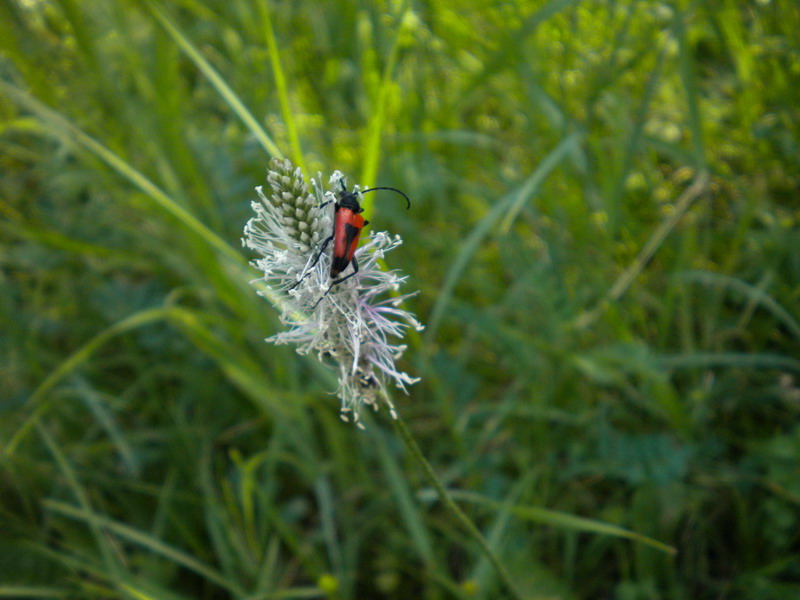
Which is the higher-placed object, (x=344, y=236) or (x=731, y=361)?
(x=344, y=236)

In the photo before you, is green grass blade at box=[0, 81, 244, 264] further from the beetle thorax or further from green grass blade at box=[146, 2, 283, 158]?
the beetle thorax

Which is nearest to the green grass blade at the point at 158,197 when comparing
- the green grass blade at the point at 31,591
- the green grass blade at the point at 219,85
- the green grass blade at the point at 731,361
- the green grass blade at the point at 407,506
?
the green grass blade at the point at 219,85

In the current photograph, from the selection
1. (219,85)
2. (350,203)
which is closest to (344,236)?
(350,203)

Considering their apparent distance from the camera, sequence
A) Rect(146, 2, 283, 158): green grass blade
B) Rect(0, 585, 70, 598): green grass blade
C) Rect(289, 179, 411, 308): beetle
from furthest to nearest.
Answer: Rect(0, 585, 70, 598): green grass blade
Rect(146, 2, 283, 158): green grass blade
Rect(289, 179, 411, 308): beetle

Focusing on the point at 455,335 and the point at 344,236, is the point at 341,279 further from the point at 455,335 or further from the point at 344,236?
the point at 455,335

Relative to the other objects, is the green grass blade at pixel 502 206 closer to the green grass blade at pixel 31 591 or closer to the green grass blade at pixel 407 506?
the green grass blade at pixel 407 506

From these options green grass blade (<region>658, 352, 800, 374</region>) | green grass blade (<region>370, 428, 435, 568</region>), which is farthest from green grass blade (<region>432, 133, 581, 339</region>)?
green grass blade (<region>658, 352, 800, 374</region>)

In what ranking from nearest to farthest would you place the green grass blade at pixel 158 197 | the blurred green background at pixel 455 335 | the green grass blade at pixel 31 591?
1. the green grass blade at pixel 158 197
2. the green grass blade at pixel 31 591
3. the blurred green background at pixel 455 335
